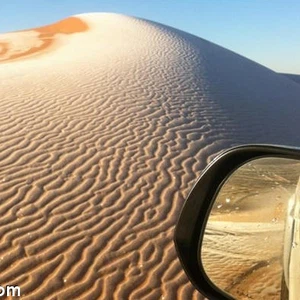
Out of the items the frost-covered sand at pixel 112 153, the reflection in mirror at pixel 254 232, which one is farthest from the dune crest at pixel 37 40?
the reflection in mirror at pixel 254 232

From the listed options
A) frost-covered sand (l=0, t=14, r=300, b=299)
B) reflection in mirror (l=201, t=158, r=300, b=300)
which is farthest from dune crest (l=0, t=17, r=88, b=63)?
reflection in mirror (l=201, t=158, r=300, b=300)

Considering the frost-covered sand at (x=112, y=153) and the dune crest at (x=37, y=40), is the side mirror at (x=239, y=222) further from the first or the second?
the dune crest at (x=37, y=40)

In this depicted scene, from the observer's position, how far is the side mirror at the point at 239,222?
1645 millimetres

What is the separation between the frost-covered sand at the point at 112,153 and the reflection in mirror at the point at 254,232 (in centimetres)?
367

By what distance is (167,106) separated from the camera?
43.9 feet

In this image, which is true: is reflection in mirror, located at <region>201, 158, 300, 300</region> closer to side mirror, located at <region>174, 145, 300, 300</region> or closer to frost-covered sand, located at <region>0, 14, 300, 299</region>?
side mirror, located at <region>174, 145, 300, 300</region>

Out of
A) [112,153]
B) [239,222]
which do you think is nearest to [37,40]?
[112,153]

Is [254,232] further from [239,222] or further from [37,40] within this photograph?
[37,40]

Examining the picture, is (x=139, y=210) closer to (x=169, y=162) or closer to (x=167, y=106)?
(x=169, y=162)

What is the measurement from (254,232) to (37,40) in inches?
1201

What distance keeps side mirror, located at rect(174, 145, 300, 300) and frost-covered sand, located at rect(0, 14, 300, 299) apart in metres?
3.67

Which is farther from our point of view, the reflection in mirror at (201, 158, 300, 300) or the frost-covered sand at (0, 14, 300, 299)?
the frost-covered sand at (0, 14, 300, 299)

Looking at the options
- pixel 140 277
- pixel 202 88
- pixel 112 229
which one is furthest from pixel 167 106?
pixel 140 277

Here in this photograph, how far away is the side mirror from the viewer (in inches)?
64.7
